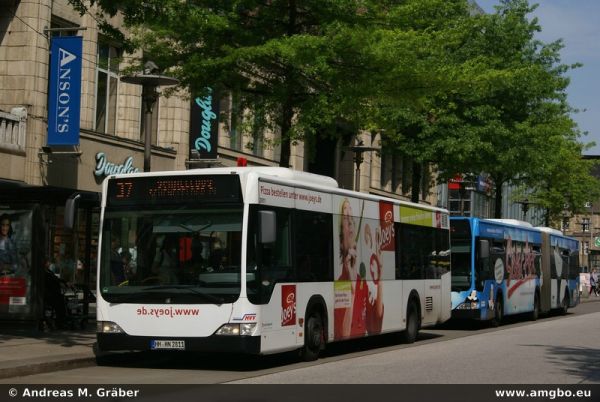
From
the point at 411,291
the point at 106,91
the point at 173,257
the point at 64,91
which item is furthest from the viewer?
the point at 106,91

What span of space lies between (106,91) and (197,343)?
1608 centimetres

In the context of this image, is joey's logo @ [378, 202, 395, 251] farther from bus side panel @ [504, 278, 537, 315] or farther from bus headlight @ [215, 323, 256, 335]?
bus side panel @ [504, 278, 537, 315]

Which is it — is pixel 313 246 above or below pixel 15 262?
above

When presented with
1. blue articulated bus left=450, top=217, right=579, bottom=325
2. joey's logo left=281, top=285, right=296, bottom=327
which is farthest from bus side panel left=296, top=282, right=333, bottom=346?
blue articulated bus left=450, top=217, right=579, bottom=325

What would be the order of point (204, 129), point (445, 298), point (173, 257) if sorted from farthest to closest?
point (204, 129)
point (445, 298)
point (173, 257)

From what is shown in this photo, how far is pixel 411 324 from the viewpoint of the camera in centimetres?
2175

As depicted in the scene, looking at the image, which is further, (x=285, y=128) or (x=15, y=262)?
(x=285, y=128)

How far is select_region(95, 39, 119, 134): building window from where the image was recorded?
2911cm

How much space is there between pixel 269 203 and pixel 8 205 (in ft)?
20.3

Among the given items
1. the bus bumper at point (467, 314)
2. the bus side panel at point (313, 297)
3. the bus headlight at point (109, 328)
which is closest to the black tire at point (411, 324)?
the bus side panel at point (313, 297)

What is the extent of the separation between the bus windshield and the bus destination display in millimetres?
160

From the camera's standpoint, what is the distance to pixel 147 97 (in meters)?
19.7

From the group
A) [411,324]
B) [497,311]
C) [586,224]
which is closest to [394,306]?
[411,324]

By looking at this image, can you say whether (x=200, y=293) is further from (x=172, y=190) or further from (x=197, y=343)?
(x=172, y=190)
